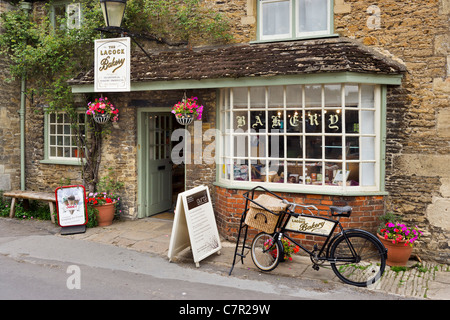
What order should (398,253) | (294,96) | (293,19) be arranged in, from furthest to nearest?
(293,19) < (294,96) < (398,253)

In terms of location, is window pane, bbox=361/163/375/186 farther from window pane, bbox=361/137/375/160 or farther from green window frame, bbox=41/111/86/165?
green window frame, bbox=41/111/86/165

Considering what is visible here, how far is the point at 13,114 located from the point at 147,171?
3878 millimetres

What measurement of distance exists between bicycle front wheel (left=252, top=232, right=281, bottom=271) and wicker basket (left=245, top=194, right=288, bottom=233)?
20cm

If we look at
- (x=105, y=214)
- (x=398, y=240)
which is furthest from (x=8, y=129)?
(x=398, y=240)

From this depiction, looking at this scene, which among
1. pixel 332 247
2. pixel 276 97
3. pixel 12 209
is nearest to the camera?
pixel 332 247

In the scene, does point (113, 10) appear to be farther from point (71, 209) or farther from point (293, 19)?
point (71, 209)

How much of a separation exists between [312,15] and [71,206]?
5.87 metres

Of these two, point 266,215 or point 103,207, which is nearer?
point 266,215

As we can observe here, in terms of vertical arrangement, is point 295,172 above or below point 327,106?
below

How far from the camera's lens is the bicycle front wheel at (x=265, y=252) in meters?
5.71

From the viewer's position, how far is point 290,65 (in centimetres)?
631

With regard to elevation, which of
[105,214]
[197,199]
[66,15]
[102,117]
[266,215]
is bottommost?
[105,214]

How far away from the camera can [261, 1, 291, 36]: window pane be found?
23.8 ft

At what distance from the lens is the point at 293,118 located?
22.1ft
